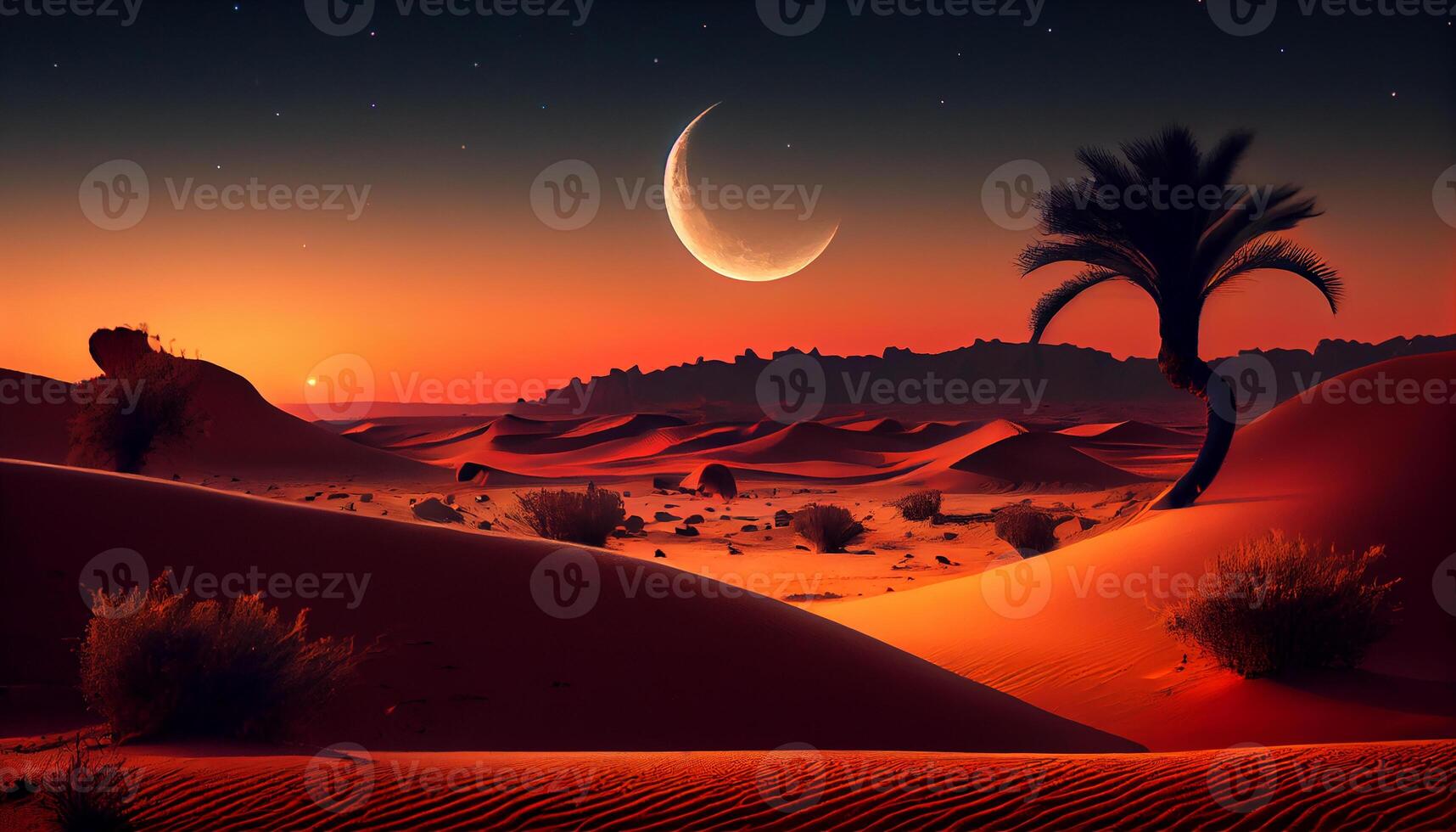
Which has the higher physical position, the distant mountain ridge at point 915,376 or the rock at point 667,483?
the distant mountain ridge at point 915,376

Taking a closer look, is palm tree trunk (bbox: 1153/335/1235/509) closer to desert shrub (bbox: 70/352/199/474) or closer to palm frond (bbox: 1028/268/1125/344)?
palm frond (bbox: 1028/268/1125/344)

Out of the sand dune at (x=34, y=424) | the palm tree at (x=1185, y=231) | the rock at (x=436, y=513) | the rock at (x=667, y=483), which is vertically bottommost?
the rock at (x=667, y=483)

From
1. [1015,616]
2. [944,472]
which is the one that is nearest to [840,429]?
[944,472]

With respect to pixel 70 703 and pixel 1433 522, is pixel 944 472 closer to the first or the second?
pixel 1433 522

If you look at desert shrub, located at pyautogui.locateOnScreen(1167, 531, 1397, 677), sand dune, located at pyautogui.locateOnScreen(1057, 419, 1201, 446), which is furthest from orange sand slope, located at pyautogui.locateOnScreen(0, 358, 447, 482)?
sand dune, located at pyautogui.locateOnScreen(1057, 419, 1201, 446)

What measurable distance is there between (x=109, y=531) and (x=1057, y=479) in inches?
1415

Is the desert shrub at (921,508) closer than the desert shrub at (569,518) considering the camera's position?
No

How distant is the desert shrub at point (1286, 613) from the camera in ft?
27.3

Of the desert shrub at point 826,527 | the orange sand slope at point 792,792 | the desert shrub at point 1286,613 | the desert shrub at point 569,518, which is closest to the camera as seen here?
the orange sand slope at point 792,792

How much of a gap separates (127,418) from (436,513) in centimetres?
802

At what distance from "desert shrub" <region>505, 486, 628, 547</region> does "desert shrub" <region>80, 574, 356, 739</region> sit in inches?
584

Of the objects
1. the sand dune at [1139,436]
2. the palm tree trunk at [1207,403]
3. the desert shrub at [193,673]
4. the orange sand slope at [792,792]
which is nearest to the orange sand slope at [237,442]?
the desert shrub at [193,673]

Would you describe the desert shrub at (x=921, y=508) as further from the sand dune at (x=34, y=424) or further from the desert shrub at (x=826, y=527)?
the sand dune at (x=34, y=424)

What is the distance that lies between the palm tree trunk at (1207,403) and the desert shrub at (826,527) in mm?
8191
